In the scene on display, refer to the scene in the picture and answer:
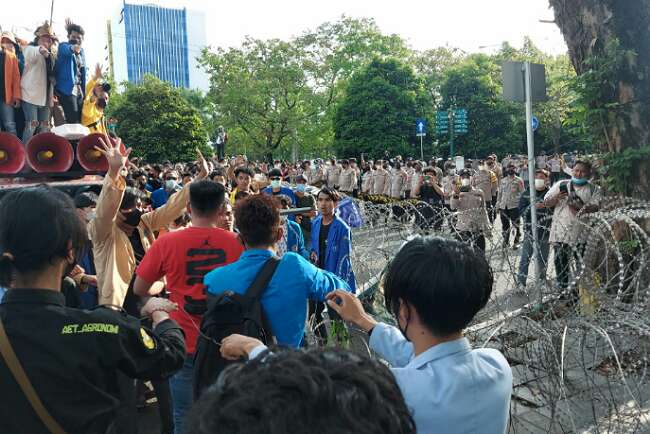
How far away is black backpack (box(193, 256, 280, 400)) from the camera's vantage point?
8.65 feet

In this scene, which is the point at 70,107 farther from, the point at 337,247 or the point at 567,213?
the point at 567,213

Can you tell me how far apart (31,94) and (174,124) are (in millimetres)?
29815

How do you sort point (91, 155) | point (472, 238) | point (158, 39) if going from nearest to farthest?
point (472, 238) < point (91, 155) < point (158, 39)

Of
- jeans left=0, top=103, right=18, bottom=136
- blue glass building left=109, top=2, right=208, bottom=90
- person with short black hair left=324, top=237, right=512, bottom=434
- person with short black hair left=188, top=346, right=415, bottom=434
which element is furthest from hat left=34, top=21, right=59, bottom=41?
blue glass building left=109, top=2, right=208, bottom=90

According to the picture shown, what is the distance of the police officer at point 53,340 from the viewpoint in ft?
5.31

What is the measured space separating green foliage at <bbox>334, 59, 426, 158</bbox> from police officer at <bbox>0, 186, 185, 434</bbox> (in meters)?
32.4

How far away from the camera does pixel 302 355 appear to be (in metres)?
0.88

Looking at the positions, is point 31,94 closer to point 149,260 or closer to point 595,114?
point 149,260

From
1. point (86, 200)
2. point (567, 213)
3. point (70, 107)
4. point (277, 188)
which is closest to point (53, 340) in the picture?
point (86, 200)

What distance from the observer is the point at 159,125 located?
36688 millimetres

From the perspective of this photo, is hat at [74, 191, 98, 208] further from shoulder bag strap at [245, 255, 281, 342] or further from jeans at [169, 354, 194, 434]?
shoulder bag strap at [245, 255, 281, 342]

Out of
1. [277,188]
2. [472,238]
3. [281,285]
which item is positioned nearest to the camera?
[281,285]

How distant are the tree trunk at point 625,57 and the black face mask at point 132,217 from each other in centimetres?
434

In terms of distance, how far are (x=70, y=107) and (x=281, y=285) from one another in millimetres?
6495
